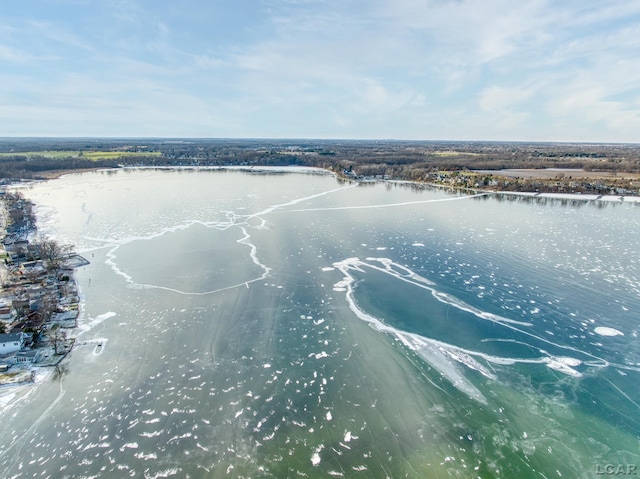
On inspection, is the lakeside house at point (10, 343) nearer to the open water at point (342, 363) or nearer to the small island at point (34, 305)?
the small island at point (34, 305)

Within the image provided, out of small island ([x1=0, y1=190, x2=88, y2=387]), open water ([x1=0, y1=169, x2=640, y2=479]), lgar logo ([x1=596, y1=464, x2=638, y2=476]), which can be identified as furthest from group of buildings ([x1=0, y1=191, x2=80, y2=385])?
lgar logo ([x1=596, y1=464, x2=638, y2=476])

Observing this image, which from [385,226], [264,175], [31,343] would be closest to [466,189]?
[385,226]

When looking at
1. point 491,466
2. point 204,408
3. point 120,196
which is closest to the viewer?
point 491,466

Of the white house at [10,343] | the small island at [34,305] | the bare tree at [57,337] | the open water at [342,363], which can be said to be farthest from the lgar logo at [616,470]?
the white house at [10,343]

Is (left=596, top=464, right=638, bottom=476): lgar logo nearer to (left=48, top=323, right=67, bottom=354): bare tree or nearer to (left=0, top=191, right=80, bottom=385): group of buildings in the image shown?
(left=0, top=191, right=80, bottom=385): group of buildings

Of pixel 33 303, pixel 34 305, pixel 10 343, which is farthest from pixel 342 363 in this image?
pixel 33 303

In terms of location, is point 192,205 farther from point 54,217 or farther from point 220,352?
point 220,352

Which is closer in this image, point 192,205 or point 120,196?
point 192,205

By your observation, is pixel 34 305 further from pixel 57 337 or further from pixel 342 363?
pixel 342 363
